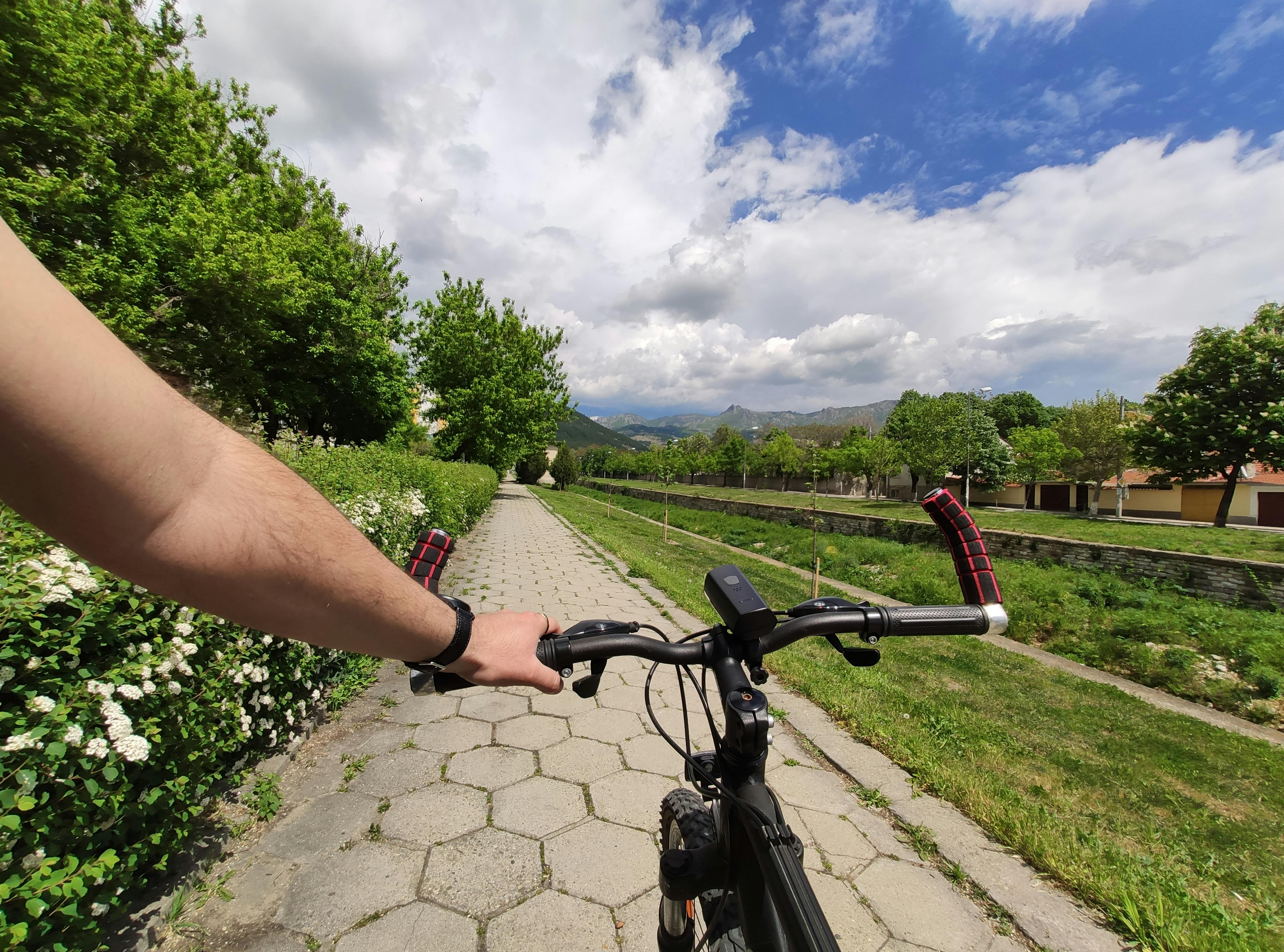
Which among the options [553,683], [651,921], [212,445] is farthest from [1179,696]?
[212,445]

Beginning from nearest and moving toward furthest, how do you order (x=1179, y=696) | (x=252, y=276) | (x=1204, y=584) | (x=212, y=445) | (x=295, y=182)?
1. (x=212, y=445)
2. (x=1179, y=696)
3. (x=1204, y=584)
4. (x=252, y=276)
5. (x=295, y=182)

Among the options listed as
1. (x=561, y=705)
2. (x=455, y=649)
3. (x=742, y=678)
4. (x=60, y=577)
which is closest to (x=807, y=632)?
(x=742, y=678)

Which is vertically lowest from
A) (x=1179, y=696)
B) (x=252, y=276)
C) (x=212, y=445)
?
(x=1179, y=696)

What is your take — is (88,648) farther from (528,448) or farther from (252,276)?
(528,448)

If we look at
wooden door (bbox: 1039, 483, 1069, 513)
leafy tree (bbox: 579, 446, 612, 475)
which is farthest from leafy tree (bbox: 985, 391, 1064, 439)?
leafy tree (bbox: 579, 446, 612, 475)

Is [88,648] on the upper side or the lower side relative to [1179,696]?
upper

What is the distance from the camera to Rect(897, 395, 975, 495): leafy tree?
2895 centimetres

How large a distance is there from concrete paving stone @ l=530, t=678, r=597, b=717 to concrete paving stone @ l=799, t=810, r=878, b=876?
150 cm

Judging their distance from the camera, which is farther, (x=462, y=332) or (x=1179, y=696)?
(x=462, y=332)

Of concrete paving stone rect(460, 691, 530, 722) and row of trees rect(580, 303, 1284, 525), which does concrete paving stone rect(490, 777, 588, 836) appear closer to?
concrete paving stone rect(460, 691, 530, 722)

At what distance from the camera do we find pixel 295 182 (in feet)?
63.6

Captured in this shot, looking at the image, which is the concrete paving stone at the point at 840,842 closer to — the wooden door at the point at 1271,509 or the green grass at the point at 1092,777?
the green grass at the point at 1092,777

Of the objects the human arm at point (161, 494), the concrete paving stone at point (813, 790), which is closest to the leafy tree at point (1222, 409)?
the concrete paving stone at point (813, 790)

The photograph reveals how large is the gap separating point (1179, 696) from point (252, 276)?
2094 cm
